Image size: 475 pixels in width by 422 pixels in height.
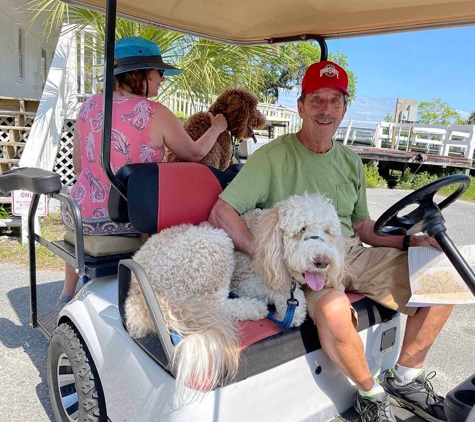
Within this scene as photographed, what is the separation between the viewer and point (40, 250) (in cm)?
496

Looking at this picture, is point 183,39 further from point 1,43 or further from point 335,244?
point 1,43

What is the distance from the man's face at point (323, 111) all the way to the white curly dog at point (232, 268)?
61 cm

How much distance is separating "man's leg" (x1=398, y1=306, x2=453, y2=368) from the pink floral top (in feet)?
4.90

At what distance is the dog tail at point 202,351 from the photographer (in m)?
1.42

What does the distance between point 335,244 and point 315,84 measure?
Result: 104 cm

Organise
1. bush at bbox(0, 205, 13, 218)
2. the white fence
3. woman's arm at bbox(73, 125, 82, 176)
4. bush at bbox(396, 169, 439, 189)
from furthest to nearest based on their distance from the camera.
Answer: the white fence
bush at bbox(396, 169, 439, 189)
bush at bbox(0, 205, 13, 218)
woman's arm at bbox(73, 125, 82, 176)

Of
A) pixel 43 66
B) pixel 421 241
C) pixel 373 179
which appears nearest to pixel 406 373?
pixel 421 241

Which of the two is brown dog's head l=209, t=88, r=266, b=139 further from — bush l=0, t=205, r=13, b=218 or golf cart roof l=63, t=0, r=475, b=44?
bush l=0, t=205, r=13, b=218

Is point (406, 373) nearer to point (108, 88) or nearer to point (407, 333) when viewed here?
point (407, 333)

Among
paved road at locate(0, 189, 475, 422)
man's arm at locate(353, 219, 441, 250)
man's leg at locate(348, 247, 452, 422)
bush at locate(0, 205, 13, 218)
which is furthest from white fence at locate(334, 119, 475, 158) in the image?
man's leg at locate(348, 247, 452, 422)

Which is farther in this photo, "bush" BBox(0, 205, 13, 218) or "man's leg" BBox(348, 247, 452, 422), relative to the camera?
"bush" BBox(0, 205, 13, 218)

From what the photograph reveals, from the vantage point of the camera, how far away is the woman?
2.35 metres

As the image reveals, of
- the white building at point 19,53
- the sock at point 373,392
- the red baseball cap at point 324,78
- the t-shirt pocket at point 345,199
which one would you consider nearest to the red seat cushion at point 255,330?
the sock at point 373,392

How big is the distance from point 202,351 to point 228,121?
6.27 feet
